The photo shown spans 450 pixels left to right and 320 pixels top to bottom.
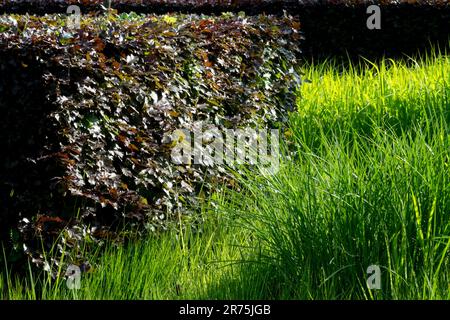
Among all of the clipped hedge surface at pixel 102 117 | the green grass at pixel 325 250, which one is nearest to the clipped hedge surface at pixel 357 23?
the clipped hedge surface at pixel 102 117

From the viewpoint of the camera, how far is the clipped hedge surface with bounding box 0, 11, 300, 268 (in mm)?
4453

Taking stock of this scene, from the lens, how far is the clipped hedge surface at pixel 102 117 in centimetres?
445

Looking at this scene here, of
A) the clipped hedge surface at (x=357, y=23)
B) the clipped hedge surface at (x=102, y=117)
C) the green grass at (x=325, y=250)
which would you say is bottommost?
the green grass at (x=325, y=250)

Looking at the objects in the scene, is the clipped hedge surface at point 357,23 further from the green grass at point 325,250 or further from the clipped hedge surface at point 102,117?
the green grass at point 325,250

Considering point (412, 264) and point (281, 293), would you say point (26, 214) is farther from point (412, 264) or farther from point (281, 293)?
point (412, 264)

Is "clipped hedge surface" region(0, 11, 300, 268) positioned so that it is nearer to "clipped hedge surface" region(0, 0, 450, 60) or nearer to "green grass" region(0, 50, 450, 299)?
"green grass" region(0, 50, 450, 299)

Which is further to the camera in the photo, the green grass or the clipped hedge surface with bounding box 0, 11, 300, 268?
the clipped hedge surface with bounding box 0, 11, 300, 268

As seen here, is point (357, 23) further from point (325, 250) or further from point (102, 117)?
point (325, 250)

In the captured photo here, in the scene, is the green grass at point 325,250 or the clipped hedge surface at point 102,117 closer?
the green grass at point 325,250

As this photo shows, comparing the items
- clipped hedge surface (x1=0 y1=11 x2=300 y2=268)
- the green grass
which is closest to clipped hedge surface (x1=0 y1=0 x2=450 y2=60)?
clipped hedge surface (x1=0 y1=11 x2=300 y2=268)

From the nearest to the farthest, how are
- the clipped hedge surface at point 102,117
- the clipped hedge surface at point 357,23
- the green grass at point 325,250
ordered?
1. the green grass at point 325,250
2. the clipped hedge surface at point 102,117
3. the clipped hedge surface at point 357,23

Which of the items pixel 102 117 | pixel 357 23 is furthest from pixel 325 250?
pixel 357 23

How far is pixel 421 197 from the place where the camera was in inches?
160

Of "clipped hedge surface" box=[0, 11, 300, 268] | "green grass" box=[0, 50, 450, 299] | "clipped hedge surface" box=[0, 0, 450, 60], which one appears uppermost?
"clipped hedge surface" box=[0, 0, 450, 60]
